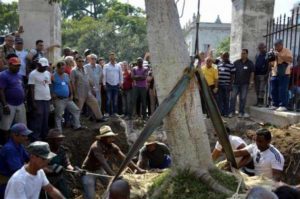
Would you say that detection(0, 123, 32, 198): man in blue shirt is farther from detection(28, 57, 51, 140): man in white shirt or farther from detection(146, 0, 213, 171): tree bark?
detection(28, 57, 51, 140): man in white shirt

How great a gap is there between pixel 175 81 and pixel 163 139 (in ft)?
19.0

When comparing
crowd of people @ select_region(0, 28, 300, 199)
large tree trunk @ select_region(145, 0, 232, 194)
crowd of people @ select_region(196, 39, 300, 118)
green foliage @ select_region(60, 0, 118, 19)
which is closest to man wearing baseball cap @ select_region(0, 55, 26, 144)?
crowd of people @ select_region(0, 28, 300, 199)

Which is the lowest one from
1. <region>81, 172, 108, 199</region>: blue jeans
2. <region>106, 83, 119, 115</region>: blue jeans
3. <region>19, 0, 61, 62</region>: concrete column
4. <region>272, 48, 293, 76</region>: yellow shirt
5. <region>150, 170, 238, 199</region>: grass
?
<region>81, 172, 108, 199</region>: blue jeans

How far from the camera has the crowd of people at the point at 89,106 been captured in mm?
5641

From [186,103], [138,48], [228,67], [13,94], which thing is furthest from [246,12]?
[138,48]

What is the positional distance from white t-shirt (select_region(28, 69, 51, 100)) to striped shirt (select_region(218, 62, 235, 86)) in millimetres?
4167

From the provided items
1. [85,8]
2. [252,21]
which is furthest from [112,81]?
[85,8]

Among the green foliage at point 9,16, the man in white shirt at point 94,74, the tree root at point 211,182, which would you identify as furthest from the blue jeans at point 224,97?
the green foliage at point 9,16

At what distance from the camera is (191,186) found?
16.3ft

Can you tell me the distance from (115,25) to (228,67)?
30365mm

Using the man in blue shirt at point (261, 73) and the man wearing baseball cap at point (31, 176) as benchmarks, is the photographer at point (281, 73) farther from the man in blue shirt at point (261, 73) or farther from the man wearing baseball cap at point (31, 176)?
the man wearing baseball cap at point (31, 176)

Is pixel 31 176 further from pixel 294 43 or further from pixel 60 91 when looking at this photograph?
pixel 294 43

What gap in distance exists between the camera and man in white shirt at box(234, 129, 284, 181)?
615 cm

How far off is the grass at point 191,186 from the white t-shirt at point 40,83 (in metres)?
4.32
